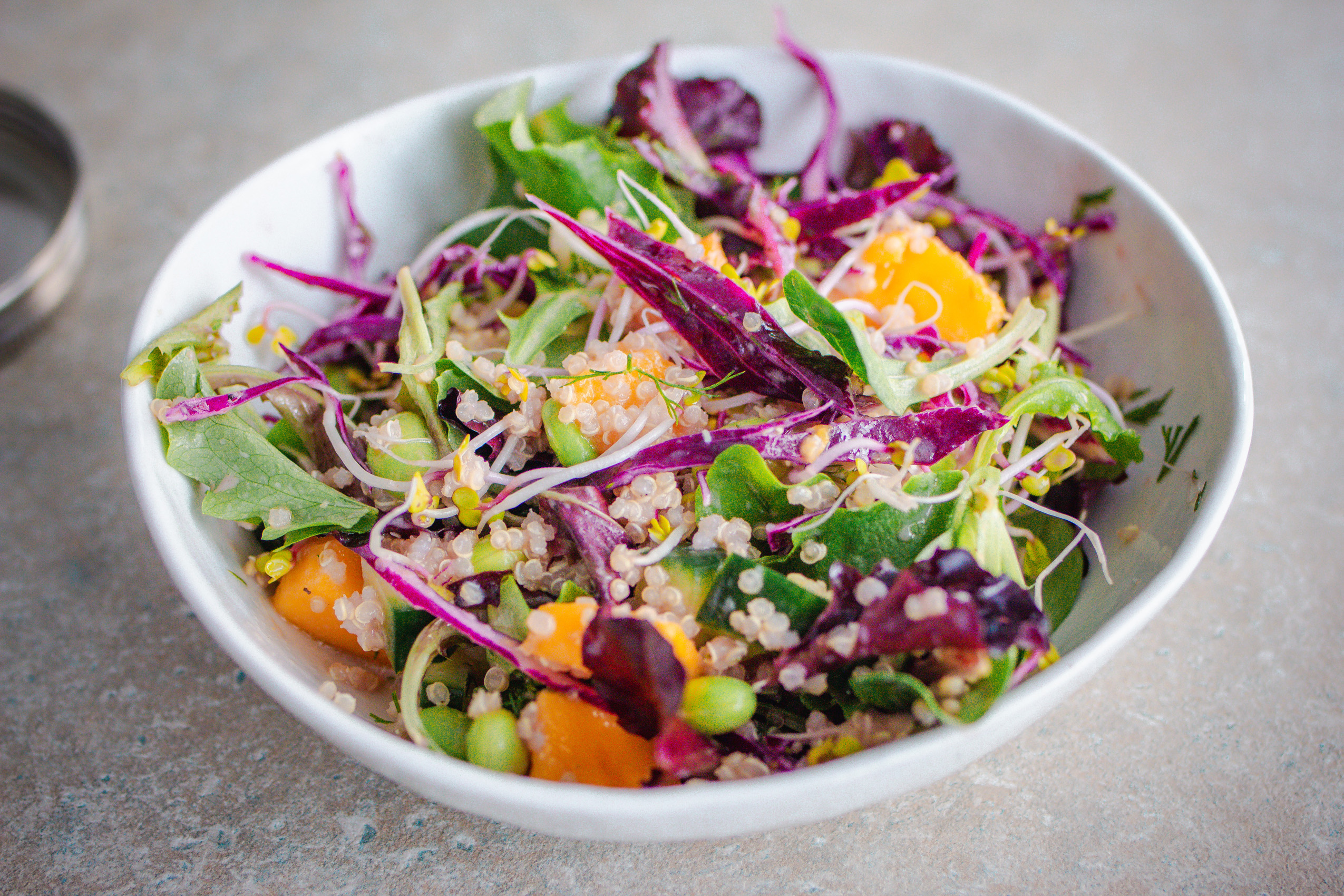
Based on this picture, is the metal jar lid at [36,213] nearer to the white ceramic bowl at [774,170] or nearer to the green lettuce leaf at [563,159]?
the white ceramic bowl at [774,170]

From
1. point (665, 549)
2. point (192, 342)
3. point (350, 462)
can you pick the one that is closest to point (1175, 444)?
point (665, 549)

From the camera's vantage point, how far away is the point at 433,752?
939 mm

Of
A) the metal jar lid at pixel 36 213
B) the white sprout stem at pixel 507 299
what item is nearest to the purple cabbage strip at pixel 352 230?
the white sprout stem at pixel 507 299

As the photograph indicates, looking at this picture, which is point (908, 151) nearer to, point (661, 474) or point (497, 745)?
point (661, 474)

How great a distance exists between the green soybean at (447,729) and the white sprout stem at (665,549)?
258 millimetres

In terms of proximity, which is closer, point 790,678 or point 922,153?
point 790,678

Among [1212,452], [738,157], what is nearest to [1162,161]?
[738,157]

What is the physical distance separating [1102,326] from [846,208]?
1.40 feet

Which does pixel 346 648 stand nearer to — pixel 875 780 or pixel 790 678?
pixel 790 678

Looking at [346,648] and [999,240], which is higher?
[999,240]

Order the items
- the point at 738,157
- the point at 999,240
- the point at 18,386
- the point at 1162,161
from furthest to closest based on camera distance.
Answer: the point at 1162,161, the point at 18,386, the point at 738,157, the point at 999,240

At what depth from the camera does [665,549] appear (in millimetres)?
1066

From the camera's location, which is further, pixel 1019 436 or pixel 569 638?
pixel 1019 436

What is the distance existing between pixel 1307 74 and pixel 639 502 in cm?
230
